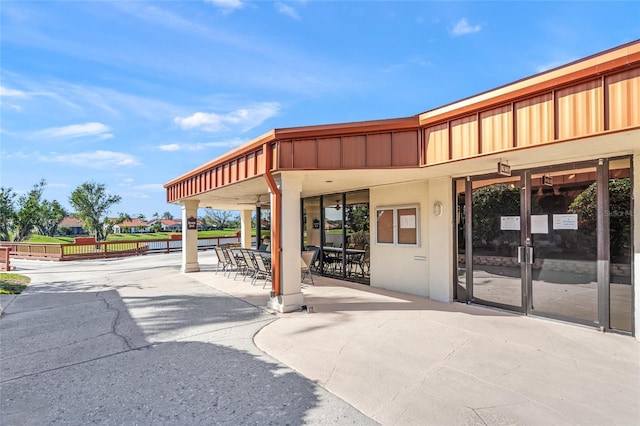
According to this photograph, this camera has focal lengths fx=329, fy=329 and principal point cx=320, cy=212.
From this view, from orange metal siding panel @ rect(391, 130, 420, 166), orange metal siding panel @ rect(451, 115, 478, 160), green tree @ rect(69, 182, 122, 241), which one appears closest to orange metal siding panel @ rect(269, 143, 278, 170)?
orange metal siding panel @ rect(391, 130, 420, 166)

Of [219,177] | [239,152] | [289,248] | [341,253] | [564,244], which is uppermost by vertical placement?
[239,152]

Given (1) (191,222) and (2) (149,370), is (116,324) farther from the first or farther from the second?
(1) (191,222)

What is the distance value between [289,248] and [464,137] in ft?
10.5

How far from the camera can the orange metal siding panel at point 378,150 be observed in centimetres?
498

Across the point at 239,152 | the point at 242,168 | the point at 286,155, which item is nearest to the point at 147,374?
the point at 286,155

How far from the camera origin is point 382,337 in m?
4.23

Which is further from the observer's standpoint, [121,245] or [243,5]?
[121,245]

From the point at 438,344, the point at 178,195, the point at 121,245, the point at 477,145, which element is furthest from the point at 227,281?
the point at 121,245

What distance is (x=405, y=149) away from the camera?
194 inches

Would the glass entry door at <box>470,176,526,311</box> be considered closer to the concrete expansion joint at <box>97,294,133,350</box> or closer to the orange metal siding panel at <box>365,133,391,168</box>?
the orange metal siding panel at <box>365,133,391,168</box>

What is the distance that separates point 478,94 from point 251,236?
12.3 m

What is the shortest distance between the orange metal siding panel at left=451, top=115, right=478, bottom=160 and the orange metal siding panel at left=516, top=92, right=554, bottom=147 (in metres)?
0.51

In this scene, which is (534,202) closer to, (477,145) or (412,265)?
(477,145)

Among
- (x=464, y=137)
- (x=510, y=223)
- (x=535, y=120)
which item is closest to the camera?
(x=535, y=120)
